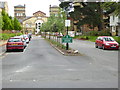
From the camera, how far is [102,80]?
9078 millimetres

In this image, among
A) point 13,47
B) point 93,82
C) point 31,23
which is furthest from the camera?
point 31,23

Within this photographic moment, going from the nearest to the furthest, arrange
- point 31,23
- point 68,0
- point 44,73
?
point 44,73, point 68,0, point 31,23

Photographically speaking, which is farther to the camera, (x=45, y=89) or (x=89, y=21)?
(x=89, y=21)

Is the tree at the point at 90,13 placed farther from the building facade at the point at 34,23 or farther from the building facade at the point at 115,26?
the building facade at the point at 34,23

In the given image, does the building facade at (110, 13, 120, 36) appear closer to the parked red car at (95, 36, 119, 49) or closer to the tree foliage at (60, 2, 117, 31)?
the tree foliage at (60, 2, 117, 31)

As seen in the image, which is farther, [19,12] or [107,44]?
[19,12]

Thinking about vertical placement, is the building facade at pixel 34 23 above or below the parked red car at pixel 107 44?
above

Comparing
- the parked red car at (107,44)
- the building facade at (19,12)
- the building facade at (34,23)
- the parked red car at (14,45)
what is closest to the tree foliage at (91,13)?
the parked red car at (107,44)

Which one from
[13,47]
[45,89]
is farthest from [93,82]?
[13,47]

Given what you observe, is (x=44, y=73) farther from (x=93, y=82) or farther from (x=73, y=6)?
(x=73, y=6)

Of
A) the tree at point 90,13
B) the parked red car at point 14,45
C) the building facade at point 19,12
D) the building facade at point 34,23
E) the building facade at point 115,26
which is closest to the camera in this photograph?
the parked red car at point 14,45

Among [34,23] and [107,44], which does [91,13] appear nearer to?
[107,44]

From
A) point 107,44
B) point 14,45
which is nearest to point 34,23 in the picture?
point 107,44

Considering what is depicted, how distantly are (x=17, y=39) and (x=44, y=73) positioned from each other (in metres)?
13.7
